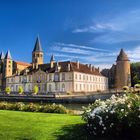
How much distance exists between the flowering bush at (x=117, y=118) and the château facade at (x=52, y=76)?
68.0m

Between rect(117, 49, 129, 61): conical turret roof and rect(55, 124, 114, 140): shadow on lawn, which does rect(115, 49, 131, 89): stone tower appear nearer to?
rect(117, 49, 129, 61): conical turret roof

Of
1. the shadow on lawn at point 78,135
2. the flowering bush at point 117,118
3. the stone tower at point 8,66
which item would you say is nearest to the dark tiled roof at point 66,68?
the stone tower at point 8,66

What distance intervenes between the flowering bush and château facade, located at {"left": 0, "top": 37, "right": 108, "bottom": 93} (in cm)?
6799

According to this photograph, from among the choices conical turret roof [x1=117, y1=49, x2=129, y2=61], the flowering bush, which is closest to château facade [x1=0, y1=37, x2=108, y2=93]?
conical turret roof [x1=117, y1=49, x2=129, y2=61]

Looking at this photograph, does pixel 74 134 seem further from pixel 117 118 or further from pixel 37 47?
pixel 37 47

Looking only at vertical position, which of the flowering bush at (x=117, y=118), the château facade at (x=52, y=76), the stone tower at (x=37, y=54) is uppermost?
the stone tower at (x=37, y=54)

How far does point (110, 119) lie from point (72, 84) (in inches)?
2729

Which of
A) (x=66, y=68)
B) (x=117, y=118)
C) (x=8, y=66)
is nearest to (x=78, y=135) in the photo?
(x=117, y=118)

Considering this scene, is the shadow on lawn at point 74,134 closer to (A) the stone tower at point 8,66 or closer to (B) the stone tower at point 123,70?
(B) the stone tower at point 123,70

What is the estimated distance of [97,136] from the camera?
8711mm

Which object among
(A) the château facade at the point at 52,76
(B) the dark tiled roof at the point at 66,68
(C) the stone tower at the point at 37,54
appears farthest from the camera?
(C) the stone tower at the point at 37,54

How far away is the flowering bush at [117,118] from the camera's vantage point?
8039mm

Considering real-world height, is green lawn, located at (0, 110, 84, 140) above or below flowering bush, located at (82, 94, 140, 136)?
below

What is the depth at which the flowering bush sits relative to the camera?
8039 mm
